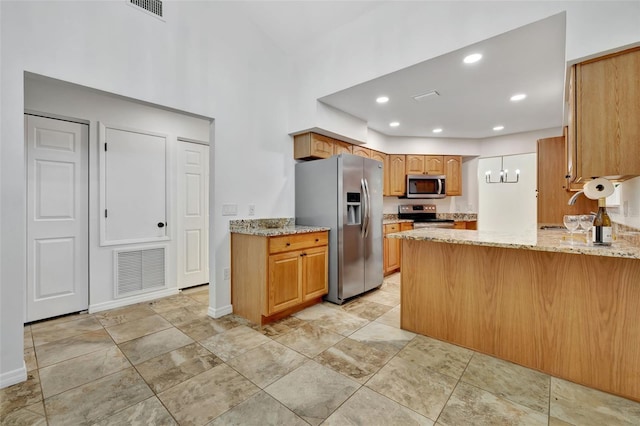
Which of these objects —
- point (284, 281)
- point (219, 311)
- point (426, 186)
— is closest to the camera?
point (284, 281)

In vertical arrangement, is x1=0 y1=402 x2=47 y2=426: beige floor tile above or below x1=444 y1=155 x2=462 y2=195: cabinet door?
below

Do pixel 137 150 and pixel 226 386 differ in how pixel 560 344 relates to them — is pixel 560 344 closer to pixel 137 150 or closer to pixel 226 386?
pixel 226 386

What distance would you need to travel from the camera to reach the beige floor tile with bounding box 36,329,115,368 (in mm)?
2143

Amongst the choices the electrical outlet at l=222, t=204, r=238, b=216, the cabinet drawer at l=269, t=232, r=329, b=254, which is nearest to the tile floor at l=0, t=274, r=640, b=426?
the cabinet drawer at l=269, t=232, r=329, b=254

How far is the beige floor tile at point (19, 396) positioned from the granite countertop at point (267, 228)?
5.82 ft

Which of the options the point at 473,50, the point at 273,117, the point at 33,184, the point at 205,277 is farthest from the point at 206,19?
the point at 205,277

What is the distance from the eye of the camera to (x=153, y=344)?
2.37 metres

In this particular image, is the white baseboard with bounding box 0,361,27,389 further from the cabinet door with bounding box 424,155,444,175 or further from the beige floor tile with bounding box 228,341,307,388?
the cabinet door with bounding box 424,155,444,175

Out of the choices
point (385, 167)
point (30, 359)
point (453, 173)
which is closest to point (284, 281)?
point (30, 359)

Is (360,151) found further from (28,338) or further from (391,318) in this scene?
(28,338)

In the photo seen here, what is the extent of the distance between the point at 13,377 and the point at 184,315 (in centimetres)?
130

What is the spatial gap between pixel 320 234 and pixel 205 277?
2.03 metres

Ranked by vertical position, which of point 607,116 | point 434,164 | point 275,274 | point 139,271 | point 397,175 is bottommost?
point 139,271

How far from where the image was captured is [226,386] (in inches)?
71.4
